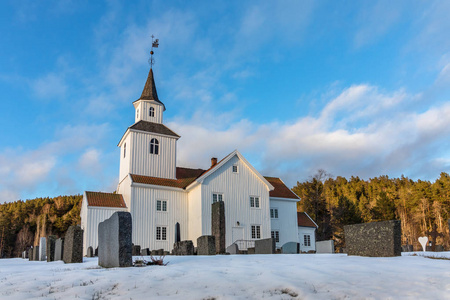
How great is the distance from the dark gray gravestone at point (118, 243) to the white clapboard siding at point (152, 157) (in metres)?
23.4

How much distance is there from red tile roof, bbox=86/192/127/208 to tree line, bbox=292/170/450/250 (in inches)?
1149

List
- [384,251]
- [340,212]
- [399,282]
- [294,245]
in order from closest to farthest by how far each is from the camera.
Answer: [399,282] < [384,251] < [294,245] < [340,212]

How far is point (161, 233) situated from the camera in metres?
31.7

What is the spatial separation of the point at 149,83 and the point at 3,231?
159 feet

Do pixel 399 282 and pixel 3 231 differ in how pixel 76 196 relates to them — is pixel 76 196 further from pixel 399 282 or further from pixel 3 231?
pixel 399 282

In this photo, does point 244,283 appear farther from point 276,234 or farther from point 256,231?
point 276,234

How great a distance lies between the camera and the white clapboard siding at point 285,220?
36344 mm

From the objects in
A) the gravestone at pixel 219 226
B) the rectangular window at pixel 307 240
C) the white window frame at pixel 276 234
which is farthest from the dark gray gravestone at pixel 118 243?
the rectangular window at pixel 307 240

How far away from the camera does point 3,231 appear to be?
69.2 metres

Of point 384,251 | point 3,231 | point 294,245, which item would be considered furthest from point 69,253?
point 3,231

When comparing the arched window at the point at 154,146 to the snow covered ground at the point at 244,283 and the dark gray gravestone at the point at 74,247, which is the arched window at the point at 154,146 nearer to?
the dark gray gravestone at the point at 74,247

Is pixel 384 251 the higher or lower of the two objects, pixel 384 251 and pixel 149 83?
the lower

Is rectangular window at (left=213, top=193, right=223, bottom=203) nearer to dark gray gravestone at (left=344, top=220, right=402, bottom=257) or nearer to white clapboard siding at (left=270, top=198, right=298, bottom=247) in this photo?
white clapboard siding at (left=270, top=198, right=298, bottom=247)

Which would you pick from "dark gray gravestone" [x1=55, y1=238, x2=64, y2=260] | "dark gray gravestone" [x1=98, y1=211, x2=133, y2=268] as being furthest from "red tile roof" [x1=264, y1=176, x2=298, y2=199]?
"dark gray gravestone" [x1=98, y1=211, x2=133, y2=268]
